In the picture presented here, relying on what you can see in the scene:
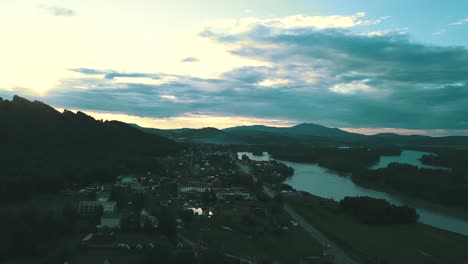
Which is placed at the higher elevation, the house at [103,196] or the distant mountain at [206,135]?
the distant mountain at [206,135]

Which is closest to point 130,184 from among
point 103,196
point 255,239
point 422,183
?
point 103,196

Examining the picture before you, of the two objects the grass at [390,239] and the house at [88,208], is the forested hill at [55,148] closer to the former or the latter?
the house at [88,208]

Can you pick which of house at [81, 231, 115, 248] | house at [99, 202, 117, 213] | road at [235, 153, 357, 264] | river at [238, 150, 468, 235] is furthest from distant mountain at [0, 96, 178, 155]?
road at [235, 153, 357, 264]

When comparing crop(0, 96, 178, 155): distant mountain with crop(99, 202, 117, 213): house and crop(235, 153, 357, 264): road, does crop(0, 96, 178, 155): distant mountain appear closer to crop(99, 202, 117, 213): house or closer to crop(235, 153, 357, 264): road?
crop(99, 202, 117, 213): house

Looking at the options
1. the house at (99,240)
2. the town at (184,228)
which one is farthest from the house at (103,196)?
the house at (99,240)

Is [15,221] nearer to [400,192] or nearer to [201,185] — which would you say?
[201,185]

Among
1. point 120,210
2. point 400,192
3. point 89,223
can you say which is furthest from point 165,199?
point 400,192

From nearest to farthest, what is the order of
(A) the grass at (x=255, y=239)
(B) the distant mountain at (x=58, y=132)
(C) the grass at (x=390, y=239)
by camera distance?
(A) the grass at (x=255, y=239) < (C) the grass at (x=390, y=239) < (B) the distant mountain at (x=58, y=132)
